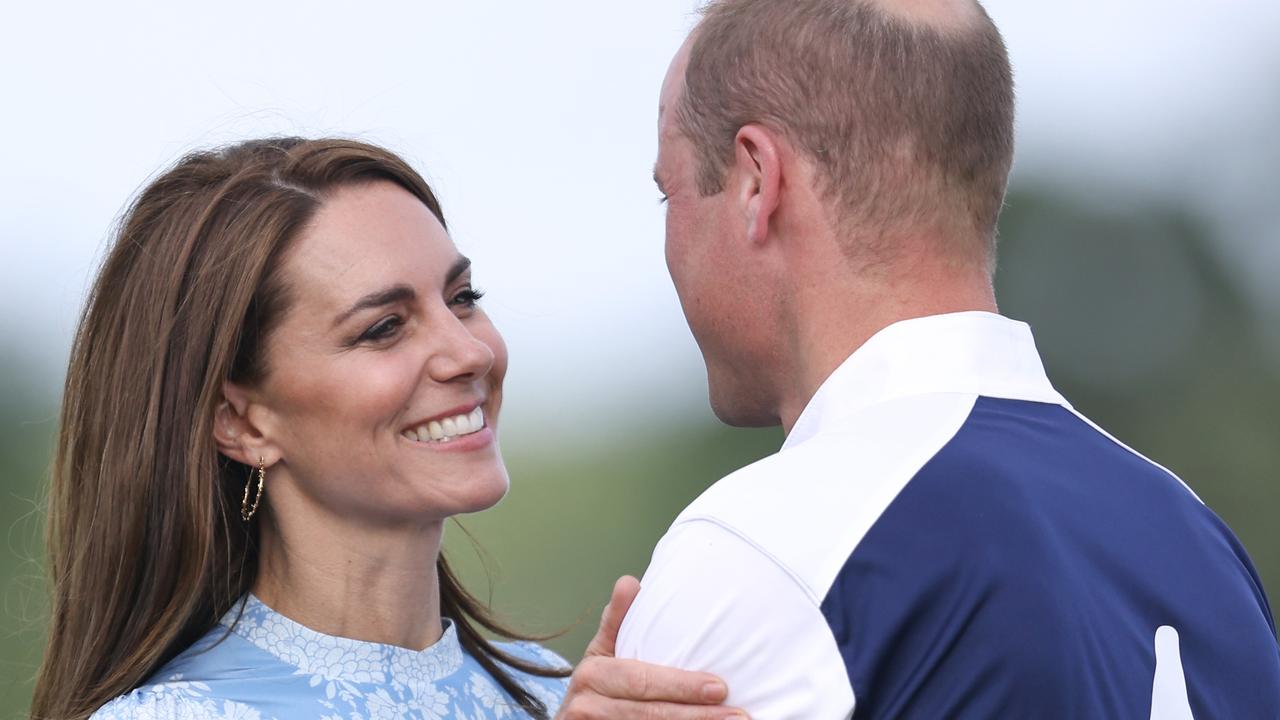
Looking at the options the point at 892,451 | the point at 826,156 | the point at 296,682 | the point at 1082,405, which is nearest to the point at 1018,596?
the point at 892,451

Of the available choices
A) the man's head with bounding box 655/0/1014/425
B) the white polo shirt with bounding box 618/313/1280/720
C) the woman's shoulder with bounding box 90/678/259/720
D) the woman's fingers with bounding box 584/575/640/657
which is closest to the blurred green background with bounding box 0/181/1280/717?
the woman's shoulder with bounding box 90/678/259/720

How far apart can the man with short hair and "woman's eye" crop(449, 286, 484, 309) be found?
0.90 meters

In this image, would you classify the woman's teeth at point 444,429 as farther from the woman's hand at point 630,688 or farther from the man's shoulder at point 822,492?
the man's shoulder at point 822,492

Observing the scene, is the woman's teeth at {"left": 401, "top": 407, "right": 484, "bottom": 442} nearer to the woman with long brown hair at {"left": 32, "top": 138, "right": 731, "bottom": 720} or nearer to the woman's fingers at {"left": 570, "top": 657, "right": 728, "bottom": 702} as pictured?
the woman with long brown hair at {"left": 32, "top": 138, "right": 731, "bottom": 720}

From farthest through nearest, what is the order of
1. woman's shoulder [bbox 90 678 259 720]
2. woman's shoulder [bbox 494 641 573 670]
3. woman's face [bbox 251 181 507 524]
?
woman's shoulder [bbox 494 641 573 670] < woman's face [bbox 251 181 507 524] < woman's shoulder [bbox 90 678 259 720]

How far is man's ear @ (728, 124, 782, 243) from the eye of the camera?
229 cm

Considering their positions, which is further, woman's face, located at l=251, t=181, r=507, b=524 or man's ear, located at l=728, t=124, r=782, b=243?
woman's face, located at l=251, t=181, r=507, b=524

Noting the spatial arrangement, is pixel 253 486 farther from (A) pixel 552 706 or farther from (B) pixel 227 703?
(A) pixel 552 706

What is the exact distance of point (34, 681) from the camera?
3383mm

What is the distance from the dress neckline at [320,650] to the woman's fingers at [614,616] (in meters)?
1.04

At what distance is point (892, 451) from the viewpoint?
1.97m

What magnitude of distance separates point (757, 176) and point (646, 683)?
783mm

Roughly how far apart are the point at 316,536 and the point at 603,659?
4.18ft

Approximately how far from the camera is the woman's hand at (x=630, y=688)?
1940 mm
